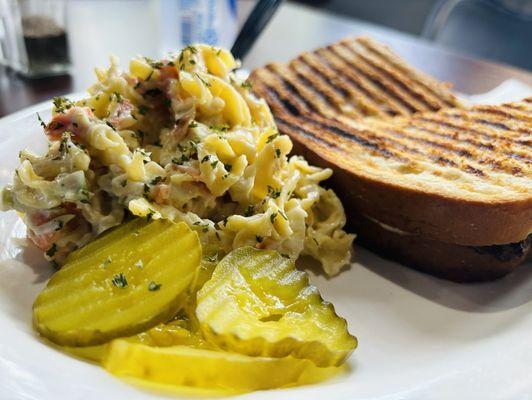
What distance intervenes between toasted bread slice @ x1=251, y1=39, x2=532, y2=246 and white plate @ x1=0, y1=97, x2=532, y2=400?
181 mm

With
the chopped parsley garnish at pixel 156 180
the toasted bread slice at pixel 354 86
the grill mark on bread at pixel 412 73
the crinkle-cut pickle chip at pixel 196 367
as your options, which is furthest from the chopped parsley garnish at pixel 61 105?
the grill mark on bread at pixel 412 73

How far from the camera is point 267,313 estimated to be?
1425 mm

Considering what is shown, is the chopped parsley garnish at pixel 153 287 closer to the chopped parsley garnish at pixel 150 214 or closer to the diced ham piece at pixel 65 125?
the chopped parsley garnish at pixel 150 214

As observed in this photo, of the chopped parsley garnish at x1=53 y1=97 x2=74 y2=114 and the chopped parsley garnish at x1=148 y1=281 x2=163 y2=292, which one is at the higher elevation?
the chopped parsley garnish at x1=53 y1=97 x2=74 y2=114

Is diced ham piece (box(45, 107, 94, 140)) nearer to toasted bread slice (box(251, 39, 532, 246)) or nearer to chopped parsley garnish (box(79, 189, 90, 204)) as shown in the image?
chopped parsley garnish (box(79, 189, 90, 204))

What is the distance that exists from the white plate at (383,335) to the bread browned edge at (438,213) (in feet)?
0.55

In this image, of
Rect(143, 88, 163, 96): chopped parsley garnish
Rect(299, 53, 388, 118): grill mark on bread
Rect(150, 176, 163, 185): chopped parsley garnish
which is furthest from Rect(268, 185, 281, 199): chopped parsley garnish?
Rect(299, 53, 388, 118): grill mark on bread

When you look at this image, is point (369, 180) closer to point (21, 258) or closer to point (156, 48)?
point (21, 258)

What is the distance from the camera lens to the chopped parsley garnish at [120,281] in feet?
4.64

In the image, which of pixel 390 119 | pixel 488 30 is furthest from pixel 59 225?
pixel 488 30

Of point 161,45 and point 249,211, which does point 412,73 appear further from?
point 161,45

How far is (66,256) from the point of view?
5.38 ft

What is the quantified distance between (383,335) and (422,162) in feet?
2.06

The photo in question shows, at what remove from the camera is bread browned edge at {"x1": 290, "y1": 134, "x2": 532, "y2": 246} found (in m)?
1.69
